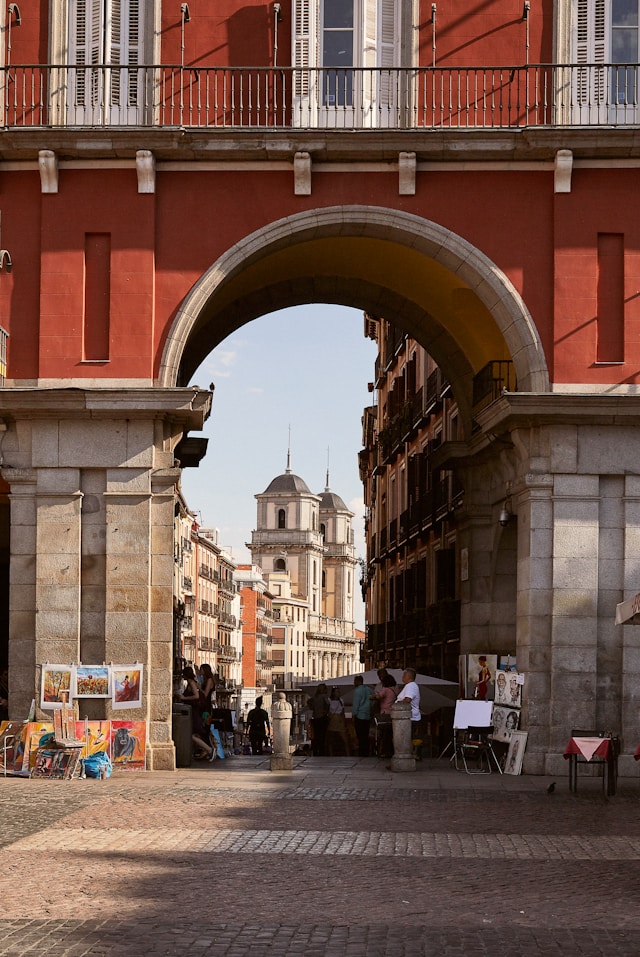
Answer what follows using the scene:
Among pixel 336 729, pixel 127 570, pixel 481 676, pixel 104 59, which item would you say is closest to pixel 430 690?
pixel 336 729

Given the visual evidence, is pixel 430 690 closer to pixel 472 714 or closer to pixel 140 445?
pixel 472 714

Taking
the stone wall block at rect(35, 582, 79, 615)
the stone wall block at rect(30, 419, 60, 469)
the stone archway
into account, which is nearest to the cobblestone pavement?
the stone wall block at rect(35, 582, 79, 615)

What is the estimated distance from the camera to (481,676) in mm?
27891

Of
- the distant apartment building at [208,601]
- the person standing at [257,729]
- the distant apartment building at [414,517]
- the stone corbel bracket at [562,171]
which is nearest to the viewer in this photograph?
the stone corbel bracket at [562,171]

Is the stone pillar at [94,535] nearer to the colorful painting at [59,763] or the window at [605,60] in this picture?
the colorful painting at [59,763]

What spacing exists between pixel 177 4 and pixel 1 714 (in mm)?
11635

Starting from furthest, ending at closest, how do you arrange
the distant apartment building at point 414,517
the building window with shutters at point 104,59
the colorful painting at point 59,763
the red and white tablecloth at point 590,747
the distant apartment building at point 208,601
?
1. the distant apartment building at point 208,601
2. the distant apartment building at point 414,517
3. the building window with shutters at point 104,59
4. the colorful painting at point 59,763
5. the red and white tablecloth at point 590,747

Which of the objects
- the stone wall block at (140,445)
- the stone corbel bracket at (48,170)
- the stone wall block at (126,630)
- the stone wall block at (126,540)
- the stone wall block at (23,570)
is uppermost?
the stone corbel bracket at (48,170)

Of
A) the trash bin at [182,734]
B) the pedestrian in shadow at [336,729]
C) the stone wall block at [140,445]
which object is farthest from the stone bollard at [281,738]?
the pedestrian in shadow at [336,729]

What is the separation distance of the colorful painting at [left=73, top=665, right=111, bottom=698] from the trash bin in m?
1.28

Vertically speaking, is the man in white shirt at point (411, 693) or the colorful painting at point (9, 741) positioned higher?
the man in white shirt at point (411, 693)

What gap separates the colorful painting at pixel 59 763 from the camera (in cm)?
2339

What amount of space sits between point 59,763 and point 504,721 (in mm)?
6778

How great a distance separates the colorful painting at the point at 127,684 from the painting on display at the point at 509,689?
5.56 m
